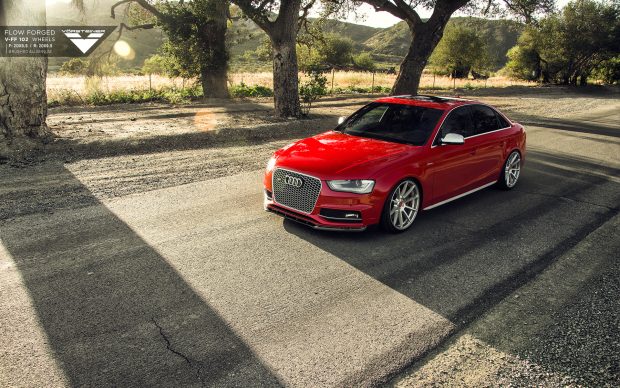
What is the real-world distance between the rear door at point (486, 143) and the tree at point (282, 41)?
33.6 ft

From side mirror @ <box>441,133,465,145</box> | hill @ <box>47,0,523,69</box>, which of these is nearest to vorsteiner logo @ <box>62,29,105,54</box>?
hill @ <box>47,0,523,69</box>

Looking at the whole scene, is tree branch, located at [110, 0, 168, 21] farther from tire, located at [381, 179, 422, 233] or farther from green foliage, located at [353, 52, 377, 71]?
green foliage, located at [353, 52, 377, 71]

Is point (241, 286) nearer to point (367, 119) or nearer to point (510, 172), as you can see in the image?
point (367, 119)

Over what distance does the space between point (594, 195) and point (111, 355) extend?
27.1 ft

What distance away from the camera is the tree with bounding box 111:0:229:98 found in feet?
77.4

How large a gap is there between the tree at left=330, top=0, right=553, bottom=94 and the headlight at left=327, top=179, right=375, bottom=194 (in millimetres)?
16646

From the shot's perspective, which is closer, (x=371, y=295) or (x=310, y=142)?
(x=371, y=295)

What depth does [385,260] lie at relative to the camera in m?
5.56

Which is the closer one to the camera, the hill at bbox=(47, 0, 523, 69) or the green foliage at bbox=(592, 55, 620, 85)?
the hill at bbox=(47, 0, 523, 69)

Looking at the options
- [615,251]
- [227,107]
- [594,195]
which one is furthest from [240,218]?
[227,107]

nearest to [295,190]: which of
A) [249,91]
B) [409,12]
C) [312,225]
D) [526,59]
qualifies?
[312,225]

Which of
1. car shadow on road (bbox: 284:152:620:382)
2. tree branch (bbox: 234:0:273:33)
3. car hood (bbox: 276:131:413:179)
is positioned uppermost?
tree branch (bbox: 234:0:273:33)

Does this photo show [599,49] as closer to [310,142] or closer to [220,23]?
[220,23]

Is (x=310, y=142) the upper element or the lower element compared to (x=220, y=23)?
lower
